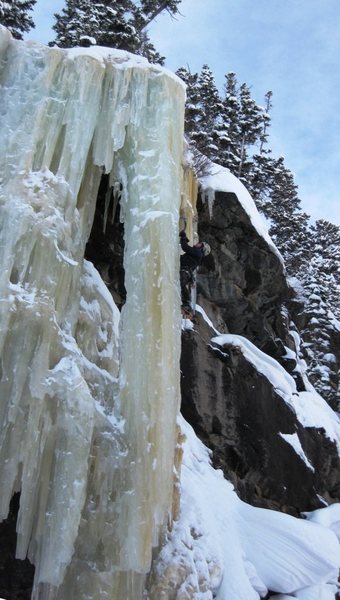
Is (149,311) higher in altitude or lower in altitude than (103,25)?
lower

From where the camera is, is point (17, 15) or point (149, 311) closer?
point (149, 311)

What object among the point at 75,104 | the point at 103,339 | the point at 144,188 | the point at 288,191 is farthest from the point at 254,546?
the point at 288,191

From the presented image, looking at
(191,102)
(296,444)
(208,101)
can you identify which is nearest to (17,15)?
(191,102)

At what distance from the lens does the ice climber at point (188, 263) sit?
A: 362 inches

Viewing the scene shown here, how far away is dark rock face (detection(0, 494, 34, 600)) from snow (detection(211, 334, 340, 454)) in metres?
5.69

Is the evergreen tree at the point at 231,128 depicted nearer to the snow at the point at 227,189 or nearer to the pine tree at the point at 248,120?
the pine tree at the point at 248,120

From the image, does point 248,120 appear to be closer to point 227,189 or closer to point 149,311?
point 227,189

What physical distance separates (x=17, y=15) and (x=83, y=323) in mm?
11172

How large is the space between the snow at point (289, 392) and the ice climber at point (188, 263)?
60.1 inches

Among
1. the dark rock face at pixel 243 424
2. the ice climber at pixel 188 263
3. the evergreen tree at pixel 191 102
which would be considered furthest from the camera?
the evergreen tree at pixel 191 102

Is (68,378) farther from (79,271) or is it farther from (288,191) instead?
(288,191)

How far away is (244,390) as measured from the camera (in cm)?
1139

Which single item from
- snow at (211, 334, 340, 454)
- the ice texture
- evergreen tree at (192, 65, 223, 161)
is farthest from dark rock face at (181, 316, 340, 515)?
evergreen tree at (192, 65, 223, 161)

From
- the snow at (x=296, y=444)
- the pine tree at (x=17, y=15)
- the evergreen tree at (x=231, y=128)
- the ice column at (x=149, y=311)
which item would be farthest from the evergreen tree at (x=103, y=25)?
the snow at (x=296, y=444)
